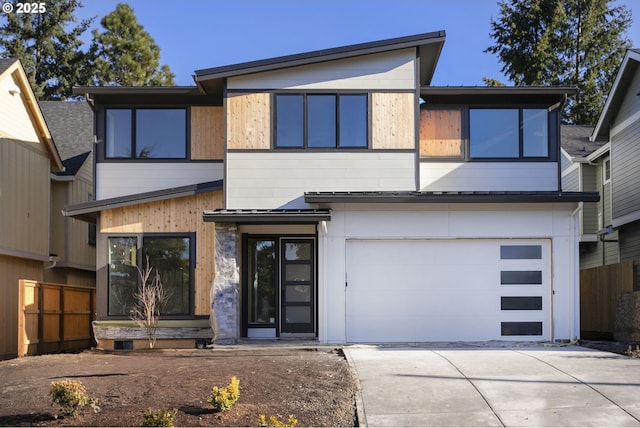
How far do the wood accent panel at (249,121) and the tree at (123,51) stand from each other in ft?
72.9

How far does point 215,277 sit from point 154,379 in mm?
4737

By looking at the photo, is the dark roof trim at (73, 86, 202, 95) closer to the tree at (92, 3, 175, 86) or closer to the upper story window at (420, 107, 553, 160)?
the upper story window at (420, 107, 553, 160)

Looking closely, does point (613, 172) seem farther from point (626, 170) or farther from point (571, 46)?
point (571, 46)

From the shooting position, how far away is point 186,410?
8695 mm

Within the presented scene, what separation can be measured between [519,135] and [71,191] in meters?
13.1

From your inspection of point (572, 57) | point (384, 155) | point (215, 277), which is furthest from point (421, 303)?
point (572, 57)

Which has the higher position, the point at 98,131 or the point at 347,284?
the point at 98,131

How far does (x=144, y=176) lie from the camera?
16.9 meters

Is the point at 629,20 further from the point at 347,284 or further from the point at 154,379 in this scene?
the point at 154,379

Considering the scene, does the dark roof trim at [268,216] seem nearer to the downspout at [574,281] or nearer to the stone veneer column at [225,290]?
the stone veneer column at [225,290]

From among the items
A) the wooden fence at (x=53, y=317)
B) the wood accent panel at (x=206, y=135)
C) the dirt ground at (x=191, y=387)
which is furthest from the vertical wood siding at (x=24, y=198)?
the dirt ground at (x=191, y=387)

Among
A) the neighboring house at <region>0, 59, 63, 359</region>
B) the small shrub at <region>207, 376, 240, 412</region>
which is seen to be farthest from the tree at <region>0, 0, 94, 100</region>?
the small shrub at <region>207, 376, 240, 412</region>

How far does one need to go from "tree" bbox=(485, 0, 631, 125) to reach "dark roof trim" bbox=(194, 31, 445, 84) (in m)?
21.1

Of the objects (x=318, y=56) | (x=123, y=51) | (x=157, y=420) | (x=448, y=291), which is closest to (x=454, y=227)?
(x=448, y=291)
